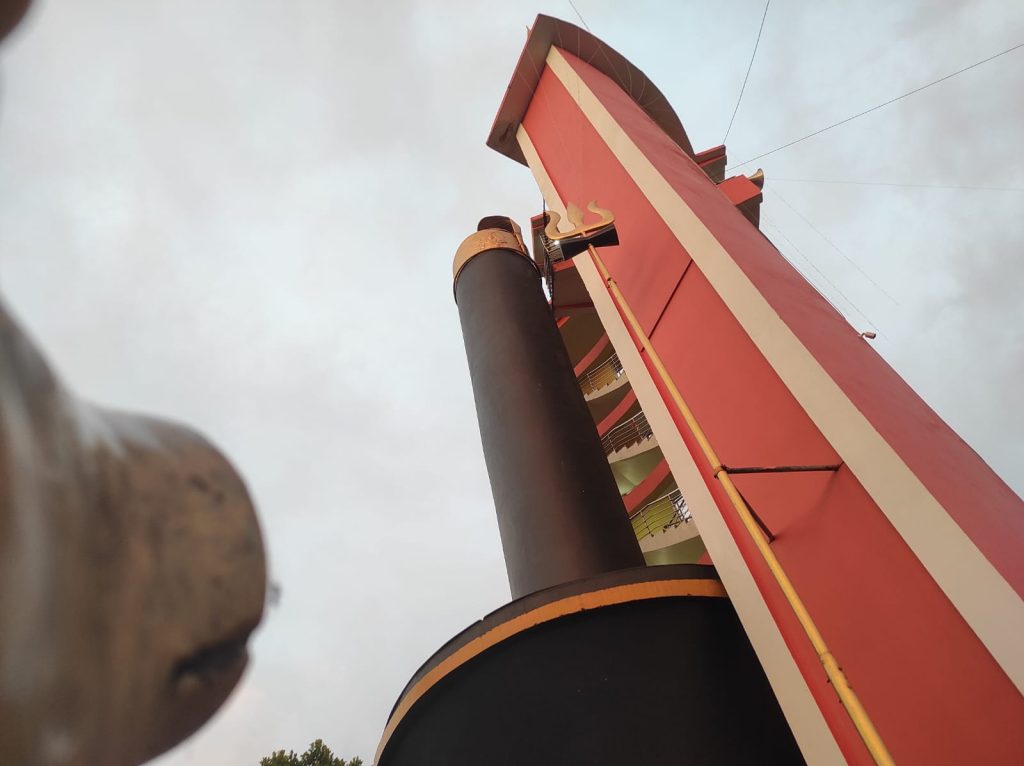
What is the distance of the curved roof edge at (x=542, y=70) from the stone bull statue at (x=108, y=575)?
1131cm

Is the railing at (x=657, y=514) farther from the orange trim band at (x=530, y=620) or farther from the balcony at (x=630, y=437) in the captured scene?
the orange trim band at (x=530, y=620)

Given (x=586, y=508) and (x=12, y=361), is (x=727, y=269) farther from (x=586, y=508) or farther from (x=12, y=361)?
(x=12, y=361)

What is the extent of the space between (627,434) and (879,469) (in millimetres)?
9488

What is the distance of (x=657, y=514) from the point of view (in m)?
11.1

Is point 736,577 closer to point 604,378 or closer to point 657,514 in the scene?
point 657,514

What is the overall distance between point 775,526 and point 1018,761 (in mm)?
1704

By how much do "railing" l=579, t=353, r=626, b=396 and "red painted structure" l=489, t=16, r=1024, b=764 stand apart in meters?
7.87

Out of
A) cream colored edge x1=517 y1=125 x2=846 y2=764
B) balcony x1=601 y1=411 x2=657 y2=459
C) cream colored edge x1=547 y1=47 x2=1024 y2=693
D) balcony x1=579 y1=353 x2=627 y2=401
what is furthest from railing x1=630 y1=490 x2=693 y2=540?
cream colored edge x1=547 y1=47 x2=1024 y2=693

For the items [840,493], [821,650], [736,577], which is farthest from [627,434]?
[821,650]

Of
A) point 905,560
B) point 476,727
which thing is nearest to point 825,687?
point 905,560

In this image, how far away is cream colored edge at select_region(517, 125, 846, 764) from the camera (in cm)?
309

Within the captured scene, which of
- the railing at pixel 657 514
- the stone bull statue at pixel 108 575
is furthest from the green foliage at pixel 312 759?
the stone bull statue at pixel 108 575

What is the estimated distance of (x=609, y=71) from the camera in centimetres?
1112

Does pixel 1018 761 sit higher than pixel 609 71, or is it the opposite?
pixel 609 71
